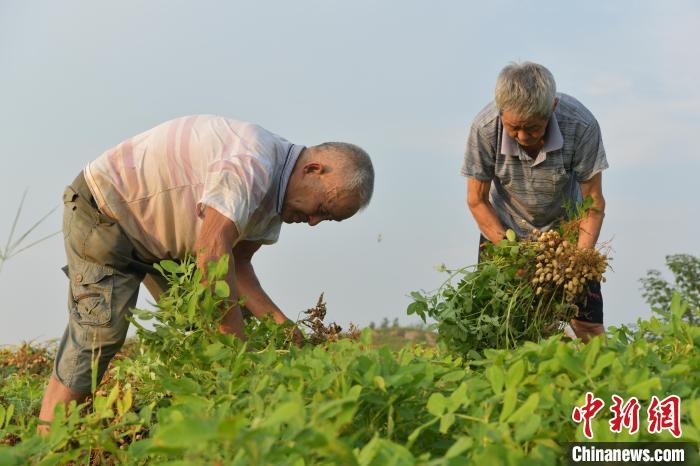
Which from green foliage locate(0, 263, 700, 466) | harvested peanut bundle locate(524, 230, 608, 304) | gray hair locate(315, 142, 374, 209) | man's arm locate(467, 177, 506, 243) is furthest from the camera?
man's arm locate(467, 177, 506, 243)

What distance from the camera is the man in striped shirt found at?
16.0ft

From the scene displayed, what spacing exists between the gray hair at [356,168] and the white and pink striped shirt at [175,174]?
19 cm

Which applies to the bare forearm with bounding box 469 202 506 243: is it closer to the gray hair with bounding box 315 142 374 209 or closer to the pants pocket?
the gray hair with bounding box 315 142 374 209

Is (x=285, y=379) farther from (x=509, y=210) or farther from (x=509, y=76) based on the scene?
(x=509, y=210)

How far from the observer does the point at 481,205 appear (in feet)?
16.7

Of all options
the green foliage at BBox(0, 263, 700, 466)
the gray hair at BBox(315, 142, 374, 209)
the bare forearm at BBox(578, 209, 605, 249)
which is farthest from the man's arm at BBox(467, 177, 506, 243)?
the green foliage at BBox(0, 263, 700, 466)

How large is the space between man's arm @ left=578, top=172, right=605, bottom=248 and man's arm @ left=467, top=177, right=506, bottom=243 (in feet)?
1.60

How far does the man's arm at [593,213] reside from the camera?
4.61 metres

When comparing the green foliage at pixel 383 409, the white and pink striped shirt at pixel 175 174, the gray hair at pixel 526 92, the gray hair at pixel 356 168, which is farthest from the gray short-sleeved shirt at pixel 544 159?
the green foliage at pixel 383 409

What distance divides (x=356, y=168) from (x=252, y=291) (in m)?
1.03

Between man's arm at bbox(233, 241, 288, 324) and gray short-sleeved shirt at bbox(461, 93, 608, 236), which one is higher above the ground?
gray short-sleeved shirt at bbox(461, 93, 608, 236)

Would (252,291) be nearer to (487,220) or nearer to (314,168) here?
(314,168)

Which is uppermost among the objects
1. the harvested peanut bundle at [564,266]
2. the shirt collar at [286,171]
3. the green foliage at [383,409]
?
the shirt collar at [286,171]

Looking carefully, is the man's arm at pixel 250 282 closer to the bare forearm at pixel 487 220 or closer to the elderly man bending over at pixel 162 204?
the elderly man bending over at pixel 162 204
